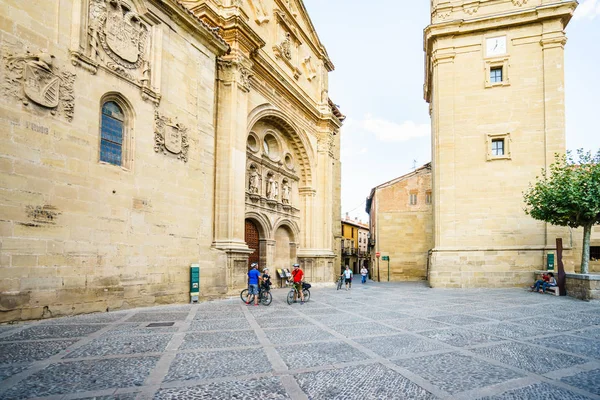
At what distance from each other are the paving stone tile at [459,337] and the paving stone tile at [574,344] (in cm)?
85

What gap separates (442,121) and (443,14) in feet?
20.2

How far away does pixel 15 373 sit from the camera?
5.20m

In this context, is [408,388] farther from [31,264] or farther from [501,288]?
[501,288]

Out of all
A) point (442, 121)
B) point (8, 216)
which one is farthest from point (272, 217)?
point (8, 216)

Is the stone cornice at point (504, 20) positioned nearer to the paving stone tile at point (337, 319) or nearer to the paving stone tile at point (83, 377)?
the paving stone tile at point (337, 319)

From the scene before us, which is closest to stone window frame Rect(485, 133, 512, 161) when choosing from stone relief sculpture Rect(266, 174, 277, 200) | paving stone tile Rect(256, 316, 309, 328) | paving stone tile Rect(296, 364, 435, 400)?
stone relief sculpture Rect(266, 174, 277, 200)

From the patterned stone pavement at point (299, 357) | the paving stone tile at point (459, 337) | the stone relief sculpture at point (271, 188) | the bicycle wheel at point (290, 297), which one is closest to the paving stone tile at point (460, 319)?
the patterned stone pavement at point (299, 357)

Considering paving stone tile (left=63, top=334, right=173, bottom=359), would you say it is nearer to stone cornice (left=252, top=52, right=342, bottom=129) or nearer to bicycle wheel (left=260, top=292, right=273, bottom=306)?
bicycle wheel (left=260, top=292, right=273, bottom=306)

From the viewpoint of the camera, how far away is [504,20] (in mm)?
21641

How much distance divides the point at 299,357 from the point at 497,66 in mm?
21262

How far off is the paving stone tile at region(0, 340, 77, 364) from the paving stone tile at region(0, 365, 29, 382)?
0.32 meters

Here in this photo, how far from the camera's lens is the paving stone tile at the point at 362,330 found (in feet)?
26.9

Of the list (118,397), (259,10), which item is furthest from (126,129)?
(259,10)

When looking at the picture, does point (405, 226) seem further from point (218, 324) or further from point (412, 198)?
point (218, 324)
